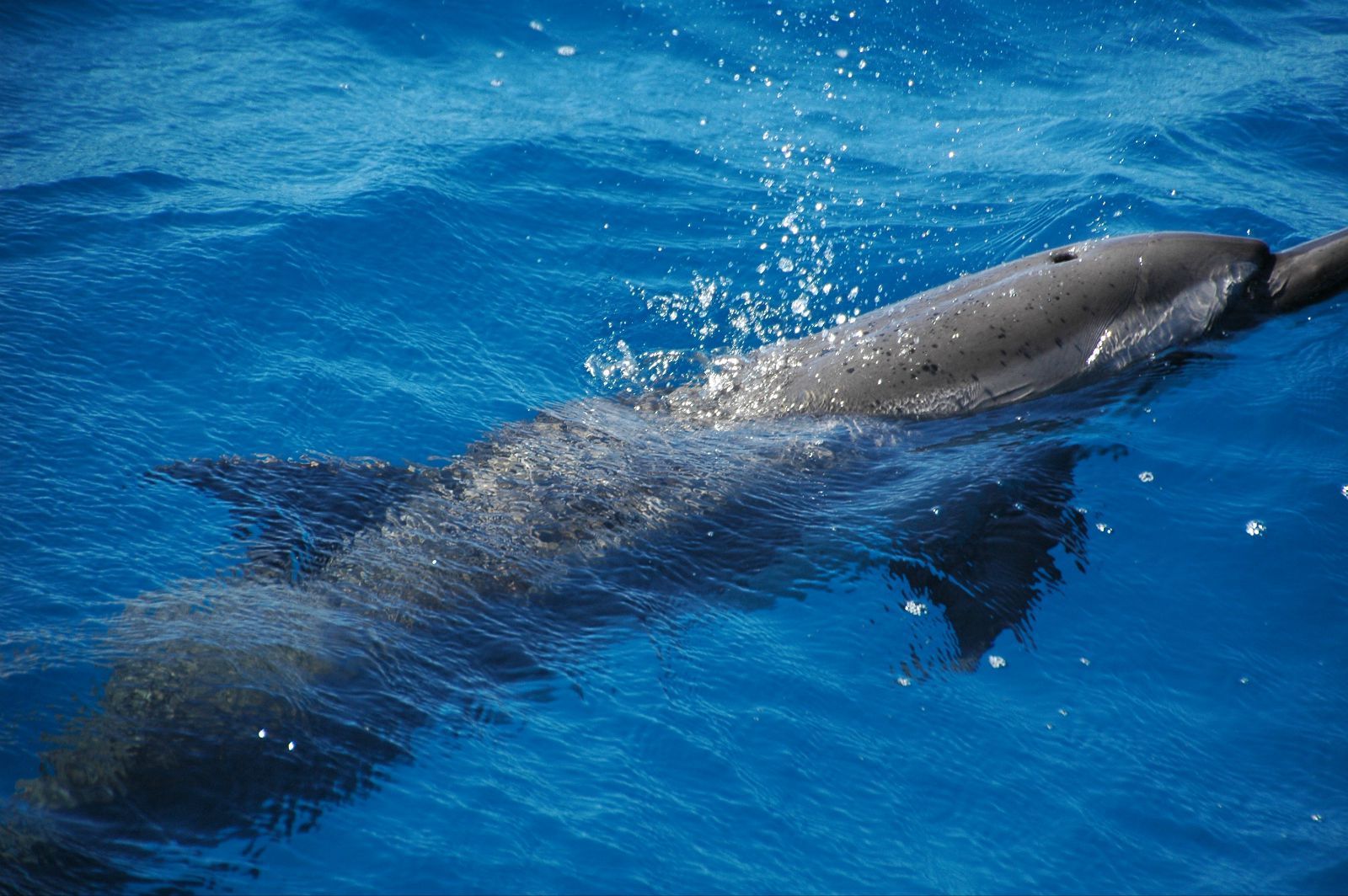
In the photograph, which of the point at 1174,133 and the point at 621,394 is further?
the point at 1174,133

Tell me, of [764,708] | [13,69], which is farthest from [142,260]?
[764,708]

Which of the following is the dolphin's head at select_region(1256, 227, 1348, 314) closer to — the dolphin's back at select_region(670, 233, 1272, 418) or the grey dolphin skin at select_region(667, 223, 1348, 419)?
the grey dolphin skin at select_region(667, 223, 1348, 419)

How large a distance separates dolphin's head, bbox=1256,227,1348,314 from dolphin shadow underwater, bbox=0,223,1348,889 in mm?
25

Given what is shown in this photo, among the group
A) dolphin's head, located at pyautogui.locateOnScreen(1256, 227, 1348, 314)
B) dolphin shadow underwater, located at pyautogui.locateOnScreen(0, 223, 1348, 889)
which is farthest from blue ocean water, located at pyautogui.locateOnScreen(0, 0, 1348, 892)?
dolphin's head, located at pyautogui.locateOnScreen(1256, 227, 1348, 314)

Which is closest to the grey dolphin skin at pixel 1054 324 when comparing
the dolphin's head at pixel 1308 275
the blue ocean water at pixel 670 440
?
the dolphin's head at pixel 1308 275

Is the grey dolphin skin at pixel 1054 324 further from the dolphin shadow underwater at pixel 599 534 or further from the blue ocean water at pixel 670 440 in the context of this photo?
the blue ocean water at pixel 670 440

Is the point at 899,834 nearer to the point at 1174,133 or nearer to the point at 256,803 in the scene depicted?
the point at 256,803

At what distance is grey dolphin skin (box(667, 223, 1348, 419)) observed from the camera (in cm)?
776

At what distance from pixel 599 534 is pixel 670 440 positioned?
118 centimetres

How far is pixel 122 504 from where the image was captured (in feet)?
25.1

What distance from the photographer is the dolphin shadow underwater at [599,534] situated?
18.5 ft

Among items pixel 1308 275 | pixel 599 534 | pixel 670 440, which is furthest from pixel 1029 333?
pixel 599 534

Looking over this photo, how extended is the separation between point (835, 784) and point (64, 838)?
4.12 meters

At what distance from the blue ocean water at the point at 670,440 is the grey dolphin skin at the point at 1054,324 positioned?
1.10 ft
